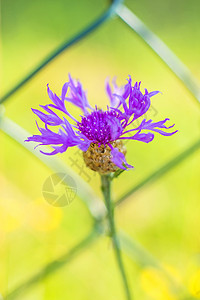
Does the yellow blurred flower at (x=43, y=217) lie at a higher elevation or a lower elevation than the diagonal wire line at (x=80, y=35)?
lower

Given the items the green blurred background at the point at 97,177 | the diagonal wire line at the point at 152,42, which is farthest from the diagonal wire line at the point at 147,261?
the diagonal wire line at the point at 152,42

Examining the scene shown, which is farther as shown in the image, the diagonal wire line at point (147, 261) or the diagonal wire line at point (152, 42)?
the diagonal wire line at point (147, 261)

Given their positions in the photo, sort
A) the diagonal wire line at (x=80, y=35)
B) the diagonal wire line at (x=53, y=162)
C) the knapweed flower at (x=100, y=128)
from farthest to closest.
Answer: the diagonal wire line at (x=53, y=162)
the diagonal wire line at (x=80, y=35)
the knapweed flower at (x=100, y=128)

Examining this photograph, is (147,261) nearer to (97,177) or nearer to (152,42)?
(97,177)

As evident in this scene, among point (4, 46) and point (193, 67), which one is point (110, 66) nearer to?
point (193, 67)

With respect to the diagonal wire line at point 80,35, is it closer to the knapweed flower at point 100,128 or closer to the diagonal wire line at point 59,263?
the knapweed flower at point 100,128

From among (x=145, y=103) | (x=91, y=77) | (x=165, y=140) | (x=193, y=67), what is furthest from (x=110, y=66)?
(x=145, y=103)

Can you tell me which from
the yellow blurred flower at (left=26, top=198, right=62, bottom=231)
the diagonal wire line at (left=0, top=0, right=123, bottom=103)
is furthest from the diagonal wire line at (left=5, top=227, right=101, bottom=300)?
the diagonal wire line at (left=0, top=0, right=123, bottom=103)
